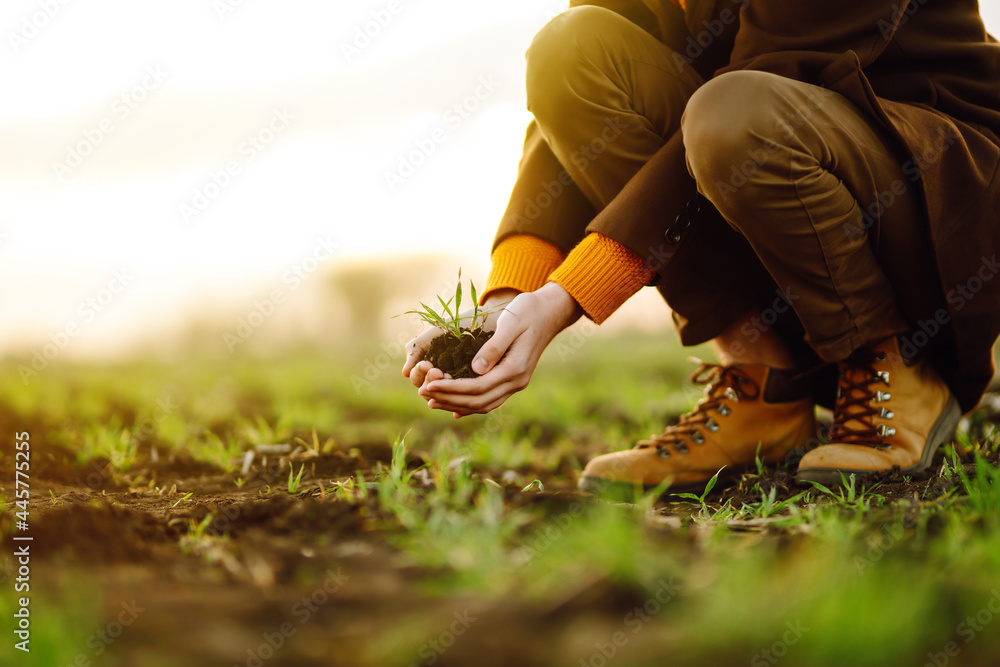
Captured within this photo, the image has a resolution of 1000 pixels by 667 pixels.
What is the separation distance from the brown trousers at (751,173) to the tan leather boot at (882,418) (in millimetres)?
143

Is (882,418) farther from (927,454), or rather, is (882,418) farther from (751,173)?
(751,173)

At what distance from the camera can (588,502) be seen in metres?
1.23

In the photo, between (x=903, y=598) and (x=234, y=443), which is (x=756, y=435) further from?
(x=234, y=443)

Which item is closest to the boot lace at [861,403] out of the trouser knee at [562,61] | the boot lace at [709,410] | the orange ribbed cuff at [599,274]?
the boot lace at [709,410]

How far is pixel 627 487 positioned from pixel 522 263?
678 mm

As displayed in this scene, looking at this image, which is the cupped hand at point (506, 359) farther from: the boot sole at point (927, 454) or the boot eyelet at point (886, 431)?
the boot eyelet at point (886, 431)

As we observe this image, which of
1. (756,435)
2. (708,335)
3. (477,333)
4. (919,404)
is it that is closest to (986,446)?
(919,404)

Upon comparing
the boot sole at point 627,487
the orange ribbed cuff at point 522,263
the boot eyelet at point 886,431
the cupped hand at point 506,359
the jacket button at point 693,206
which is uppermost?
the jacket button at point 693,206

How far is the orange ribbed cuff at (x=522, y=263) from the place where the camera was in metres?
1.73

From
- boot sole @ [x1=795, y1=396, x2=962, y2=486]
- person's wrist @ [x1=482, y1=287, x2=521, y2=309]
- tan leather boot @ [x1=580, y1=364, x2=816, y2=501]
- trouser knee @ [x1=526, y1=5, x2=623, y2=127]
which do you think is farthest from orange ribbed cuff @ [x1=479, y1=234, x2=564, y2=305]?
boot sole @ [x1=795, y1=396, x2=962, y2=486]

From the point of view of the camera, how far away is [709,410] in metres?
1.97

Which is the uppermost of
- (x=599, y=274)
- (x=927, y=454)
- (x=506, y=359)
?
(x=599, y=274)

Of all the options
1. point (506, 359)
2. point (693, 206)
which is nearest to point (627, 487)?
point (506, 359)

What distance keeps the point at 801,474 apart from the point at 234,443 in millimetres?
1746
